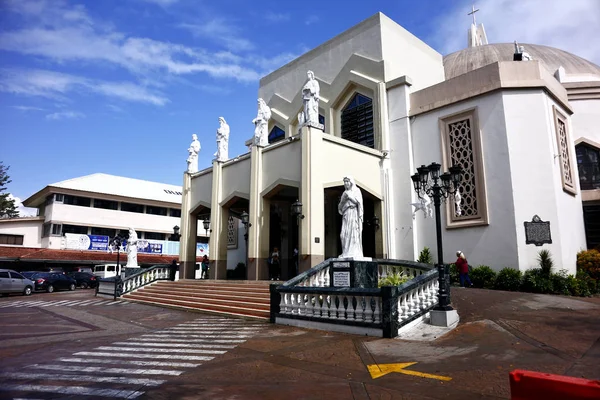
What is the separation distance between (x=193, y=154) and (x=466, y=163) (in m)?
15.0

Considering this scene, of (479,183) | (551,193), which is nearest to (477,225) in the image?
(479,183)

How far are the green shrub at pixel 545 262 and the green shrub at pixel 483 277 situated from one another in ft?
5.22

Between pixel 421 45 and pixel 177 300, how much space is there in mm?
18352

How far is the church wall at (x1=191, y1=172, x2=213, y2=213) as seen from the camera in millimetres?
22219

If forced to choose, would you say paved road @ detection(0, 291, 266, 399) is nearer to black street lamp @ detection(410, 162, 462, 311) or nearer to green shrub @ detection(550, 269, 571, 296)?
black street lamp @ detection(410, 162, 462, 311)

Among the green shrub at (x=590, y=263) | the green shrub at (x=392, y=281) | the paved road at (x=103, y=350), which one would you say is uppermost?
the green shrub at (x=590, y=263)

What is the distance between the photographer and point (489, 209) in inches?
636

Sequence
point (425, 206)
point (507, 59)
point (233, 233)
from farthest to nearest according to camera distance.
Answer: point (233, 233) < point (507, 59) < point (425, 206)

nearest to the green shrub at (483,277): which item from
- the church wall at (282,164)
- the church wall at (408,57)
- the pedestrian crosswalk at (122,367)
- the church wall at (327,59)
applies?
the church wall at (282,164)

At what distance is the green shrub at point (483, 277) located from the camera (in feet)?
49.4

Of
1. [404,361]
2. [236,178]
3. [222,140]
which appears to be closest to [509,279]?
[404,361]

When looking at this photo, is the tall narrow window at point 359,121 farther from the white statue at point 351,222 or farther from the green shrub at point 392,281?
the green shrub at point 392,281

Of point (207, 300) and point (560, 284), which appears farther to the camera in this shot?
point (207, 300)

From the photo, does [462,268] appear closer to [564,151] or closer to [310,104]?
[564,151]
